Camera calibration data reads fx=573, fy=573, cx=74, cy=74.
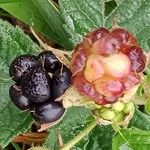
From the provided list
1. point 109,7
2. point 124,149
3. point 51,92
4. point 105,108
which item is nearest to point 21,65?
point 51,92

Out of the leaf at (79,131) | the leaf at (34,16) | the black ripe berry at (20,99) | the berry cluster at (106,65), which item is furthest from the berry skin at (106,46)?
the leaf at (34,16)

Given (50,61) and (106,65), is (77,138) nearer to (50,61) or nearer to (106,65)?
(50,61)

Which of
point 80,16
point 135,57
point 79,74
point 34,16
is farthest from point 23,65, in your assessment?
point 34,16

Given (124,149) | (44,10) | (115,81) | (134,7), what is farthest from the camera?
(44,10)

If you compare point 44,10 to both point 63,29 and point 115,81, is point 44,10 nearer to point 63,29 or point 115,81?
point 63,29

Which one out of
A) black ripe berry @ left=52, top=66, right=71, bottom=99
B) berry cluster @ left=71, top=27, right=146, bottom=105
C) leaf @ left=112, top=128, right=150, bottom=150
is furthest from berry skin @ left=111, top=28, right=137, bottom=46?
leaf @ left=112, top=128, right=150, bottom=150

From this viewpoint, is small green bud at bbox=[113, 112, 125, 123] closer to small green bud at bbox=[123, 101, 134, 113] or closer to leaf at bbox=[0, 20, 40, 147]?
small green bud at bbox=[123, 101, 134, 113]

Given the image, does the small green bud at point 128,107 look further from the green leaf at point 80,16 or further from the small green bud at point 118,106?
the green leaf at point 80,16
